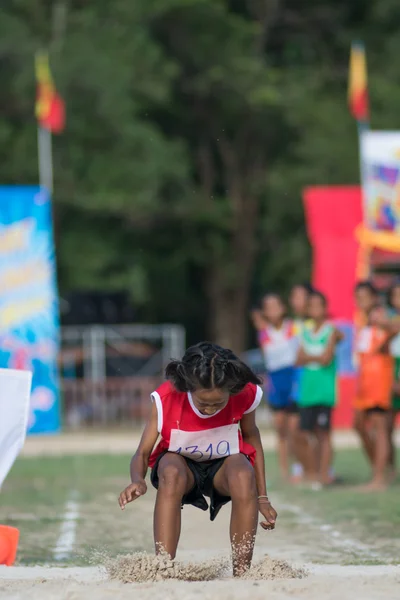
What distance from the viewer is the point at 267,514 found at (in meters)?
6.02

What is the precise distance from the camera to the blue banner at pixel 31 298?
21953 millimetres

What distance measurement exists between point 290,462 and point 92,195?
1478 cm

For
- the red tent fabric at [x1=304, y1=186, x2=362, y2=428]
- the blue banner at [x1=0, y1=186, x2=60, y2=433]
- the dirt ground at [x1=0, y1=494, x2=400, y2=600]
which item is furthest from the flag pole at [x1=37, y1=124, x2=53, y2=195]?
the dirt ground at [x1=0, y1=494, x2=400, y2=600]

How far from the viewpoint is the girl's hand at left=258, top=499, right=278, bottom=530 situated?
5.99 m

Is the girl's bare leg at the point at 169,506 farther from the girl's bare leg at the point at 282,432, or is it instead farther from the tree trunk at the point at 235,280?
the tree trunk at the point at 235,280

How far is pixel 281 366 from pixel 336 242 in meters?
11.5

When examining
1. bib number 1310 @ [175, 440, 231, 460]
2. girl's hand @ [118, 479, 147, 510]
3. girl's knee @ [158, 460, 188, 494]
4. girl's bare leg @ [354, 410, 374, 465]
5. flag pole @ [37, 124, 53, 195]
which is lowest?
girl's hand @ [118, 479, 147, 510]

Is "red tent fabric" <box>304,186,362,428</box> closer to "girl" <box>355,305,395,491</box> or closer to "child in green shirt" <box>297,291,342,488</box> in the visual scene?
"child in green shirt" <box>297,291,342,488</box>

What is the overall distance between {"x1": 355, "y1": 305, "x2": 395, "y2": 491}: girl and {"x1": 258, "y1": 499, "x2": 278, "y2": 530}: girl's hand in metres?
5.92

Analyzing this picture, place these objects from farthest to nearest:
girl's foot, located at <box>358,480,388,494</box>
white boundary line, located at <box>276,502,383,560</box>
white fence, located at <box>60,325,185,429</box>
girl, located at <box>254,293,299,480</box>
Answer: white fence, located at <box>60,325,185,429</box>, girl, located at <box>254,293,299,480</box>, girl's foot, located at <box>358,480,388,494</box>, white boundary line, located at <box>276,502,383,560</box>

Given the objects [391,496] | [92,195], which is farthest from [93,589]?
[92,195]

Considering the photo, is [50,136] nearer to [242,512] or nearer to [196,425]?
[196,425]

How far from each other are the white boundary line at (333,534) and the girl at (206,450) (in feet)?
4.75

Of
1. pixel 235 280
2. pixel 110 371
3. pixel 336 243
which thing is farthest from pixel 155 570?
pixel 235 280
